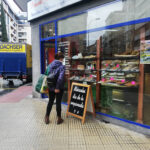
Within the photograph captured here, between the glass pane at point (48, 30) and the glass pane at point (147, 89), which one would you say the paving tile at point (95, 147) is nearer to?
the glass pane at point (147, 89)

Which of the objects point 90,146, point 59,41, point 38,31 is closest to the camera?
point 90,146

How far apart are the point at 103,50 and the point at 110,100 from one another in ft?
4.97

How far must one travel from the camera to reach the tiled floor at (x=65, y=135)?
9.22ft

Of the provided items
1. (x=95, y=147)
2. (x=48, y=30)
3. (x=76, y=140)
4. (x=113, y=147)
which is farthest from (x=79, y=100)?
(x=48, y=30)

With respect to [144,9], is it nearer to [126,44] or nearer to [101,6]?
[126,44]

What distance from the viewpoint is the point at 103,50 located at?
4285 mm

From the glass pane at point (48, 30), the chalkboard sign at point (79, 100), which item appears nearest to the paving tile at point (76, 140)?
the chalkboard sign at point (79, 100)

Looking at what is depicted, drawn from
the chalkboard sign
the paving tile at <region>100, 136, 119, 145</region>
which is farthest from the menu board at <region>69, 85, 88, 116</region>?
the paving tile at <region>100, 136, 119, 145</region>

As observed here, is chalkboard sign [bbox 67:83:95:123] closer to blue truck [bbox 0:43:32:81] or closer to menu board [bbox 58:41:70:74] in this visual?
menu board [bbox 58:41:70:74]

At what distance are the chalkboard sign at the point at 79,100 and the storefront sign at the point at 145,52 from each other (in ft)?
4.86

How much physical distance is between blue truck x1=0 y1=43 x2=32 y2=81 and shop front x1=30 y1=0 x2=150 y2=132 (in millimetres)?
7495

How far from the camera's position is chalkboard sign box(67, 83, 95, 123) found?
12.4 ft

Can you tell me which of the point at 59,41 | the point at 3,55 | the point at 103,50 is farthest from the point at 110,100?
the point at 3,55

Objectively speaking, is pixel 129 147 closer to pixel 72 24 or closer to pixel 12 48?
pixel 72 24
